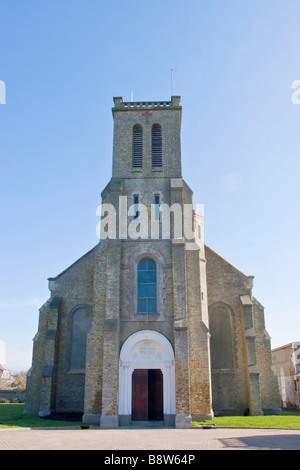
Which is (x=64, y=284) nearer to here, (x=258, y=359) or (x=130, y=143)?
(x=130, y=143)

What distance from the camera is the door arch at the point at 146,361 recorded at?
21.8m

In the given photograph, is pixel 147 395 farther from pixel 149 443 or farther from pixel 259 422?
pixel 149 443

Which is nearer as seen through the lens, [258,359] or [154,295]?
[154,295]

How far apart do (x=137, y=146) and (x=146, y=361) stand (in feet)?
46.7

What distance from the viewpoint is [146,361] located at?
22609 mm

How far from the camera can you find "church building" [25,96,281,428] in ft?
72.2

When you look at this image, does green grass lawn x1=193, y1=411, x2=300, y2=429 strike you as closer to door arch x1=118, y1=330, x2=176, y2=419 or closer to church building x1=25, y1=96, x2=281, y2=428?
church building x1=25, y1=96, x2=281, y2=428

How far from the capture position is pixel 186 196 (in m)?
26.6

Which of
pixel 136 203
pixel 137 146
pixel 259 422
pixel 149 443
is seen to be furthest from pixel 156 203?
pixel 149 443

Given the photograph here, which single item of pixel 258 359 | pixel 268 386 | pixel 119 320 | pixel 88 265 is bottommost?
pixel 268 386

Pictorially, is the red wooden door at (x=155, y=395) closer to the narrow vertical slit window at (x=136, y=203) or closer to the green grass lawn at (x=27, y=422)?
the green grass lawn at (x=27, y=422)

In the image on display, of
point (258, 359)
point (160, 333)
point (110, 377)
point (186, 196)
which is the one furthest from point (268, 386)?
point (186, 196)
